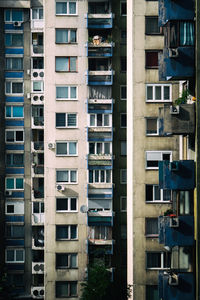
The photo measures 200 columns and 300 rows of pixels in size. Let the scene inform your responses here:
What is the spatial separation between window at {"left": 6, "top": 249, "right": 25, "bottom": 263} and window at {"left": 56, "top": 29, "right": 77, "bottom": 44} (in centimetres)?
1609

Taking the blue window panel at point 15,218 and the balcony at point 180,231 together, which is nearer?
the balcony at point 180,231

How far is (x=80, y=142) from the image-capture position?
37.9m

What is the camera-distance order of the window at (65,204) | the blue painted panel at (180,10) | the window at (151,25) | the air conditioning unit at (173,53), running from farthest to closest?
the window at (65,204)
the window at (151,25)
the blue painted panel at (180,10)
the air conditioning unit at (173,53)

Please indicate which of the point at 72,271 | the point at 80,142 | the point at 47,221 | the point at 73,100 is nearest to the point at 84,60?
the point at 73,100

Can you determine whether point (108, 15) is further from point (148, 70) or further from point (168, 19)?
point (168, 19)

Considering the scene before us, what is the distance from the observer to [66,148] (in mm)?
37906

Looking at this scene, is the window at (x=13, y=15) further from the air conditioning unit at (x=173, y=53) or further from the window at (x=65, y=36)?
the air conditioning unit at (x=173, y=53)

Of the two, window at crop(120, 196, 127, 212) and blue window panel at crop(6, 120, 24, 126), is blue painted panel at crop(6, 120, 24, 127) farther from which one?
window at crop(120, 196, 127, 212)

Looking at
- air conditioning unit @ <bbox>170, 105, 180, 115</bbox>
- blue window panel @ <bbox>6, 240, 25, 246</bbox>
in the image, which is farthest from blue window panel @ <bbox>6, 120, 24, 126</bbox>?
air conditioning unit @ <bbox>170, 105, 180, 115</bbox>

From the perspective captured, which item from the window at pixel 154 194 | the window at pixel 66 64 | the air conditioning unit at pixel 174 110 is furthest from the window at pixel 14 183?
the air conditioning unit at pixel 174 110

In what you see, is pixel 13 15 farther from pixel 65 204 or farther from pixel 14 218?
pixel 14 218

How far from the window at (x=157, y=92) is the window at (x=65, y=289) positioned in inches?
556

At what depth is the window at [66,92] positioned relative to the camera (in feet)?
123

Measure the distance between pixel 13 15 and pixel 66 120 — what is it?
32.4 ft
